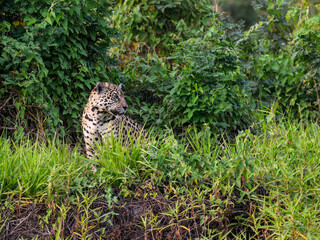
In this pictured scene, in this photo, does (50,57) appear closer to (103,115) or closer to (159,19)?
(103,115)

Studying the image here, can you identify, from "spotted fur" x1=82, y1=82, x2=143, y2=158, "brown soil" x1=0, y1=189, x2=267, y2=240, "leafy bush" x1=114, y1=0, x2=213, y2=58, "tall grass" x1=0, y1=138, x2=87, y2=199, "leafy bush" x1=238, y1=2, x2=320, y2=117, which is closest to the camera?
"brown soil" x1=0, y1=189, x2=267, y2=240

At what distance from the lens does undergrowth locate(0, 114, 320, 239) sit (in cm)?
410

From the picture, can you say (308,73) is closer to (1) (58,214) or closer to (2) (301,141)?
(2) (301,141)

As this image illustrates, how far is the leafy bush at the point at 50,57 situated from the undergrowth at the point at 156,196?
1.52 m

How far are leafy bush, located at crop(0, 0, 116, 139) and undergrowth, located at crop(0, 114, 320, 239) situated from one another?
4.99ft

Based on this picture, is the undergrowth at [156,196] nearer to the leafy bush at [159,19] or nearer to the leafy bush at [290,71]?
the leafy bush at [290,71]

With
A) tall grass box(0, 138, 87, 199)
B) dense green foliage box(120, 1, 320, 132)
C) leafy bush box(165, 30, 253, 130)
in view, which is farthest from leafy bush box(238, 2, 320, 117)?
tall grass box(0, 138, 87, 199)

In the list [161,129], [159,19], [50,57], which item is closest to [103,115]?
[161,129]

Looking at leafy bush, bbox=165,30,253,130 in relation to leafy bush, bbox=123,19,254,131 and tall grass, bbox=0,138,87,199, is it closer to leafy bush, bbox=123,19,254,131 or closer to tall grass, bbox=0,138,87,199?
leafy bush, bbox=123,19,254,131

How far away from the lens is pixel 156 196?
4375 mm

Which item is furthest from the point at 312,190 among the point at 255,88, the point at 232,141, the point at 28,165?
the point at 255,88

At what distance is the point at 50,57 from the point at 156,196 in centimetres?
289

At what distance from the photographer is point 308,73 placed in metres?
7.57

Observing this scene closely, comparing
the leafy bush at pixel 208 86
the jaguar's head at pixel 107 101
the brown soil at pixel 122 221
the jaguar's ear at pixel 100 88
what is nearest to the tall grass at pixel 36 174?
the brown soil at pixel 122 221
